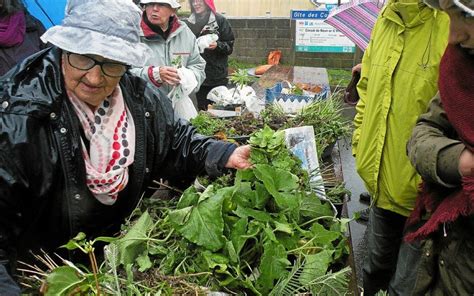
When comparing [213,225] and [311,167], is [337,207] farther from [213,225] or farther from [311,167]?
[213,225]

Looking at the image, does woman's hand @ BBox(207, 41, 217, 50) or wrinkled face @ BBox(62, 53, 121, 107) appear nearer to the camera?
wrinkled face @ BBox(62, 53, 121, 107)

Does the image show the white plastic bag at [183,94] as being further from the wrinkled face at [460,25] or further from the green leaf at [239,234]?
the wrinkled face at [460,25]

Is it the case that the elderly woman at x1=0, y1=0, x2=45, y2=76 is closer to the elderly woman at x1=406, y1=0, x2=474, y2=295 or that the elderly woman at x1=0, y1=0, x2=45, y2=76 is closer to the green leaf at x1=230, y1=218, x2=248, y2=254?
the green leaf at x1=230, y1=218, x2=248, y2=254

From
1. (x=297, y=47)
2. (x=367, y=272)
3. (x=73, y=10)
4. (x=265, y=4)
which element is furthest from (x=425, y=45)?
(x=265, y=4)

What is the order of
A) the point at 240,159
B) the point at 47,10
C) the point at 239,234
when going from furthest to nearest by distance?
the point at 47,10
the point at 240,159
the point at 239,234


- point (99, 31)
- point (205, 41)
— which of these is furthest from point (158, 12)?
point (99, 31)

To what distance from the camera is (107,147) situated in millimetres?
1812

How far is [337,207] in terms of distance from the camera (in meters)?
2.06

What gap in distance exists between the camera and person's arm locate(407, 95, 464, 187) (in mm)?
1528

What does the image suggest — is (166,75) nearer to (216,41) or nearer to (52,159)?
(52,159)

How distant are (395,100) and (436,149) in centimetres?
66

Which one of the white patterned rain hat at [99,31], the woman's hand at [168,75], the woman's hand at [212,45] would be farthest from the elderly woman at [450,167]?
the woman's hand at [212,45]

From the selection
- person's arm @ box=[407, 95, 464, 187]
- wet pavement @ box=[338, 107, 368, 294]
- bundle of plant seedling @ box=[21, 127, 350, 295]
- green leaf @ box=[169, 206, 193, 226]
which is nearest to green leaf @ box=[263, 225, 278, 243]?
bundle of plant seedling @ box=[21, 127, 350, 295]

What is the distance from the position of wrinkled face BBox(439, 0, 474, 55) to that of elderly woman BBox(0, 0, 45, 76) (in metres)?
2.67
